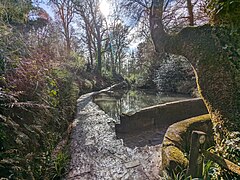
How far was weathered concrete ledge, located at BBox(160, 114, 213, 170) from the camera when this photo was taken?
95.3 inches

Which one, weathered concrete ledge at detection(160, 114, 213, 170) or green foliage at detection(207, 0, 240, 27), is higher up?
green foliage at detection(207, 0, 240, 27)

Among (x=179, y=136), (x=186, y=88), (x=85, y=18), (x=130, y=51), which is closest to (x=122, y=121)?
(x=179, y=136)

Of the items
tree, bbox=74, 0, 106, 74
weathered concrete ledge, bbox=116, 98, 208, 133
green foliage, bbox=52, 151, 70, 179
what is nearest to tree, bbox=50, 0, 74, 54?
tree, bbox=74, 0, 106, 74

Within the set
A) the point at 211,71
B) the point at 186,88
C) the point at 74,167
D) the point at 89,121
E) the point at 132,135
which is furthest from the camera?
the point at 186,88

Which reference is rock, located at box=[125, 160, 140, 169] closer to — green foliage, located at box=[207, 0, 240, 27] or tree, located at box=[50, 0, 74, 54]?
green foliage, located at box=[207, 0, 240, 27]

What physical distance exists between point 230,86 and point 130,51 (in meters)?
25.8

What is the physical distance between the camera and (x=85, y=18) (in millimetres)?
15984

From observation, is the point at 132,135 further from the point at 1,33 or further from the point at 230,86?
the point at 1,33

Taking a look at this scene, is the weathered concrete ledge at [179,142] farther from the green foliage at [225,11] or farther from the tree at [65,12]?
the tree at [65,12]

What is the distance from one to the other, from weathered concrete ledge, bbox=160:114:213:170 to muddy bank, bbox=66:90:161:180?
392 millimetres

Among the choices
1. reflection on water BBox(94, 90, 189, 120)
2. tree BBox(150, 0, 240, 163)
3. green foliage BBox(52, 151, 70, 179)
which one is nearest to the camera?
tree BBox(150, 0, 240, 163)

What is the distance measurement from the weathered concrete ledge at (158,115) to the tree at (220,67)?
289 centimetres

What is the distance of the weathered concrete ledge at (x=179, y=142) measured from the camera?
95.3 inches

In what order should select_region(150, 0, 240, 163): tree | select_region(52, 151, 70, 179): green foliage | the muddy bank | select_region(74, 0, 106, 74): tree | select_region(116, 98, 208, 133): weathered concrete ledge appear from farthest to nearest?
select_region(74, 0, 106, 74): tree, select_region(116, 98, 208, 133): weathered concrete ledge, the muddy bank, select_region(52, 151, 70, 179): green foliage, select_region(150, 0, 240, 163): tree
